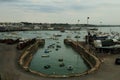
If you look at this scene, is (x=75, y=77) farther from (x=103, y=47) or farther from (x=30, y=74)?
(x=103, y=47)

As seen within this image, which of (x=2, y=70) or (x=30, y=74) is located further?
(x=2, y=70)

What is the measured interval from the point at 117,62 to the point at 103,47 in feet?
53.2

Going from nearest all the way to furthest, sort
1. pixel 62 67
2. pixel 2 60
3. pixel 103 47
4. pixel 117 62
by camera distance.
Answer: pixel 117 62
pixel 2 60
pixel 62 67
pixel 103 47

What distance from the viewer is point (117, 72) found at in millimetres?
40812

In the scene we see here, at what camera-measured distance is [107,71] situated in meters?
41.5

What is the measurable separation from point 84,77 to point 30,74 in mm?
7988

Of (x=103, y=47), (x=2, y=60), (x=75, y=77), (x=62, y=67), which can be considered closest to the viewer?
(x=75, y=77)

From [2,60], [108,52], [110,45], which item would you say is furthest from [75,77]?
[110,45]

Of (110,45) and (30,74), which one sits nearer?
(30,74)

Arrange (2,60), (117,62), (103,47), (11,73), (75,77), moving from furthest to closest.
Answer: (103,47), (2,60), (117,62), (11,73), (75,77)

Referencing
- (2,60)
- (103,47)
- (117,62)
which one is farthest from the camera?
(103,47)

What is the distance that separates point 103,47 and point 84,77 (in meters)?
27.3

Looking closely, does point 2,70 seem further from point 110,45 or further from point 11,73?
point 110,45

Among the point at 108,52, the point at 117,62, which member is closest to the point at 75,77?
the point at 117,62
